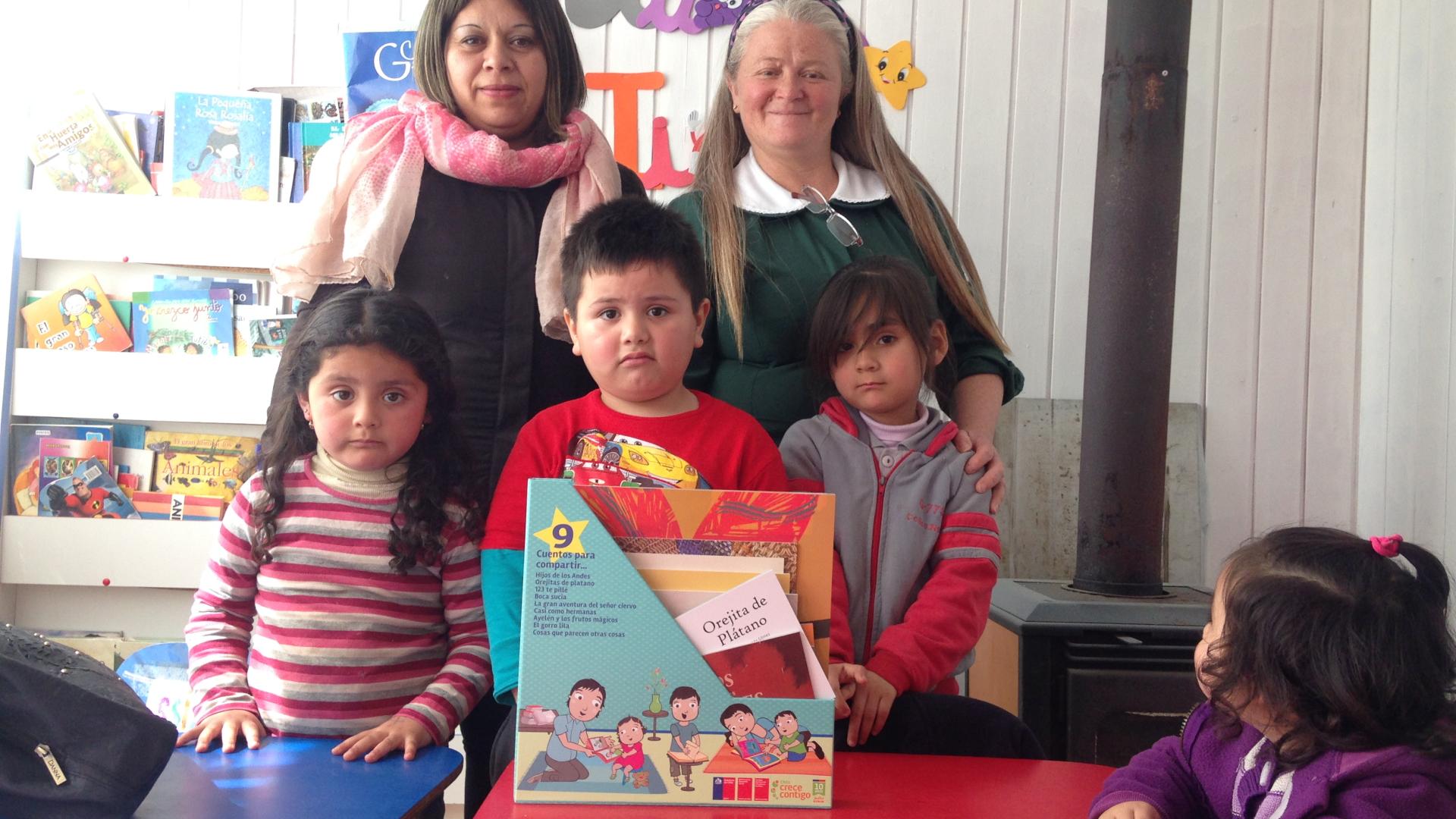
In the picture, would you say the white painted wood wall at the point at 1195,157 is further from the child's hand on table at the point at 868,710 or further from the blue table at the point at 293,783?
the blue table at the point at 293,783

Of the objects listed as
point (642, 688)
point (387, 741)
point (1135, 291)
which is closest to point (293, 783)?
point (387, 741)

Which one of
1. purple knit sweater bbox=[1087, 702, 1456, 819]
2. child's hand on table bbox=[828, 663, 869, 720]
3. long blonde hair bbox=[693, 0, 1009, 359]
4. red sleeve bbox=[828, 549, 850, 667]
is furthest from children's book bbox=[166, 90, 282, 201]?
purple knit sweater bbox=[1087, 702, 1456, 819]

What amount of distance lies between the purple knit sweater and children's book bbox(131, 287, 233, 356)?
2.42 meters

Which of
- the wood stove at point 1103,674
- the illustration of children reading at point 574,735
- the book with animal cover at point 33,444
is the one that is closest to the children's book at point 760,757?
the illustration of children reading at point 574,735

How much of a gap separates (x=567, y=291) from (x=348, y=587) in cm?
43

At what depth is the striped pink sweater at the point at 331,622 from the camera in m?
1.24

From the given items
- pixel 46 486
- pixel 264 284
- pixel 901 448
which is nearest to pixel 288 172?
pixel 264 284

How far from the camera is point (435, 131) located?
1534mm

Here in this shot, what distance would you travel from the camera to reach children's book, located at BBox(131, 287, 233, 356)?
2723 mm

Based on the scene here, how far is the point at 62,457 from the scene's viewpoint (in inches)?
106

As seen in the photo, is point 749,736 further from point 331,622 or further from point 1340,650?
point 331,622

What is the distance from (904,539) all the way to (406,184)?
2.77 feet

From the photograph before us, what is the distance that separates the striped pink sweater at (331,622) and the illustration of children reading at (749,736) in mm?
467

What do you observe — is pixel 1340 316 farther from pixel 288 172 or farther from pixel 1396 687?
pixel 288 172
